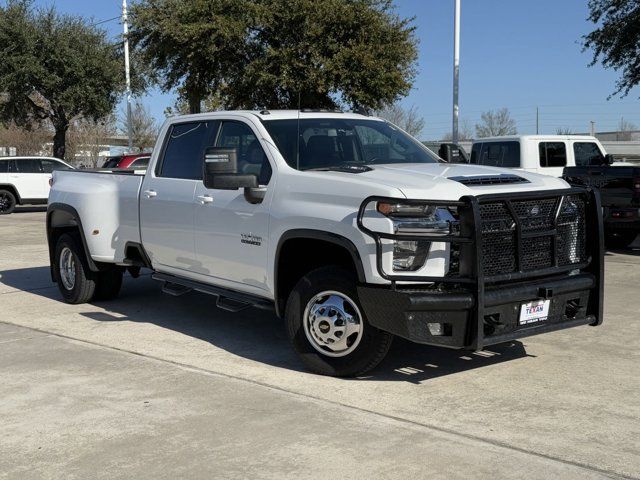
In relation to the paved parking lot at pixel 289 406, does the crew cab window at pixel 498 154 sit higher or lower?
higher

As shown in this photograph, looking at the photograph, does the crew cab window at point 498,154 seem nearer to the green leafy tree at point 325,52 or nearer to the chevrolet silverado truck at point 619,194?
the chevrolet silverado truck at point 619,194

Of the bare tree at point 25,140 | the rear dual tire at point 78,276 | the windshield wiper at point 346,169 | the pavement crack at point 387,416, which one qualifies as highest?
the bare tree at point 25,140

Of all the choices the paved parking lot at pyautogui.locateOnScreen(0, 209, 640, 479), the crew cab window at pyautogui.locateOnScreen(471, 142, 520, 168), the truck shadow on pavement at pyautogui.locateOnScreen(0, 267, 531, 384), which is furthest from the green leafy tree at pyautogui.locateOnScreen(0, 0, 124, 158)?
the paved parking lot at pyautogui.locateOnScreen(0, 209, 640, 479)

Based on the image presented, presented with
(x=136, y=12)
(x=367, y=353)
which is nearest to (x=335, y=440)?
(x=367, y=353)

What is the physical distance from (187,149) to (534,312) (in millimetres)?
3522

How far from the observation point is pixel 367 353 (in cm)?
554

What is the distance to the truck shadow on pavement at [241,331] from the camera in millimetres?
6105

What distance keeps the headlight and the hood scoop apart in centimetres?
39

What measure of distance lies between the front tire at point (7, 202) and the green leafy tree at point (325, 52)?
7.64 metres

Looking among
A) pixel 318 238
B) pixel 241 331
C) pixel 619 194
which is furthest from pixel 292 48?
pixel 318 238

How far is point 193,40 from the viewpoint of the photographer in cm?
2333

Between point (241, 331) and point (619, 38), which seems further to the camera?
point (619, 38)

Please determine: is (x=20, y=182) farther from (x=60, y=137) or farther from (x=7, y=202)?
(x=60, y=137)

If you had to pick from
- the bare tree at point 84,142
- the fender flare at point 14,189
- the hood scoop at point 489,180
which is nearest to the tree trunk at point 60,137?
the fender flare at point 14,189
